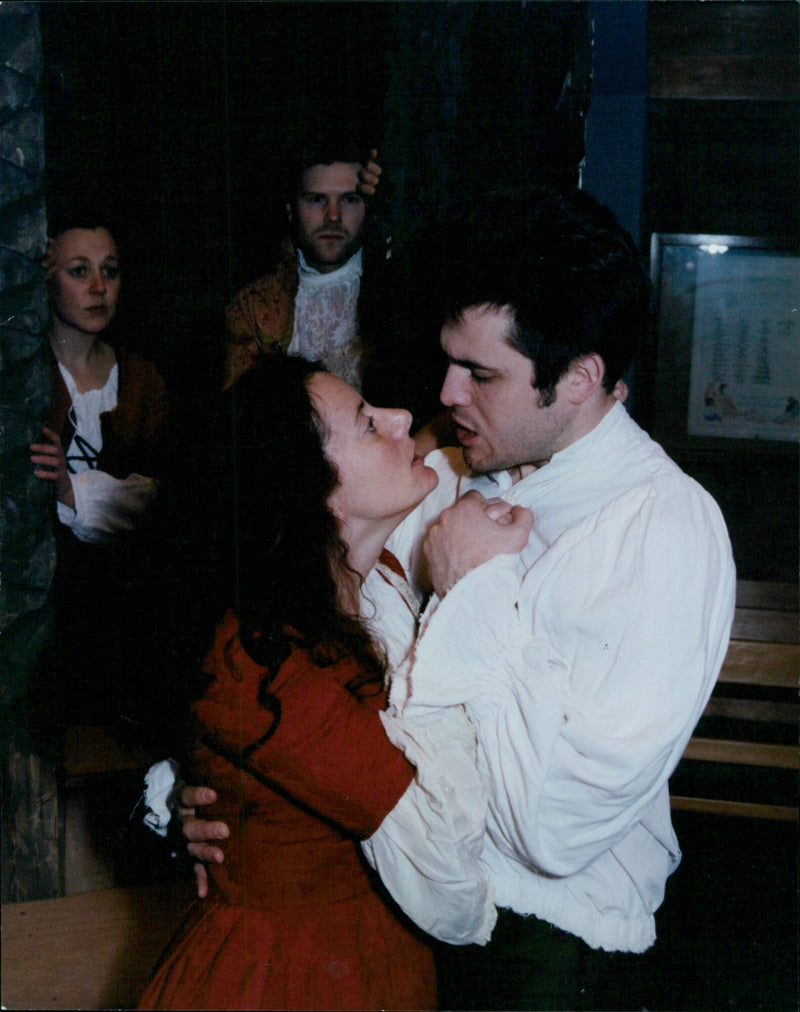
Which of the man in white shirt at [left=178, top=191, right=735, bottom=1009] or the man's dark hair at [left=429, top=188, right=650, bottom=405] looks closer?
the man in white shirt at [left=178, top=191, right=735, bottom=1009]

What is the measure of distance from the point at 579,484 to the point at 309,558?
0.59 meters

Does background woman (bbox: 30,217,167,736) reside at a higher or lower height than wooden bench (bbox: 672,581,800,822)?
higher

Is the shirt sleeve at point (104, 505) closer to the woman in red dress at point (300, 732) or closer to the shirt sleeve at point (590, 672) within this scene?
the woman in red dress at point (300, 732)

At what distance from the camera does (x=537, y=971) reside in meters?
1.80

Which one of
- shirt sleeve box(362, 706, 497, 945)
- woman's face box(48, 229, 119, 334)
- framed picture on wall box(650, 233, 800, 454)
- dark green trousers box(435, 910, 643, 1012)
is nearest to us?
shirt sleeve box(362, 706, 497, 945)

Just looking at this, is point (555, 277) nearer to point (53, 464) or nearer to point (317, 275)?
point (317, 275)

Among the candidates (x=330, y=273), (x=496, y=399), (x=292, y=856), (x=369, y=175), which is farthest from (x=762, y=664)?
(x=292, y=856)

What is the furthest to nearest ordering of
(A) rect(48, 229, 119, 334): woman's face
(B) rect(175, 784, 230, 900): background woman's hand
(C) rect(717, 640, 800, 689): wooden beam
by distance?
(C) rect(717, 640, 800, 689): wooden beam → (A) rect(48, 229, 119, 334): woman's face → (B) rect(175, 784, 230, 900): background woman's hand

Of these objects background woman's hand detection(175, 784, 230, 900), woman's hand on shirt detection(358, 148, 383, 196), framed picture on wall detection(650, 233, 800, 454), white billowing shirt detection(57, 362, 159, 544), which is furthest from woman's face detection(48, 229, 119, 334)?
framed picture on wall detection(650, 233, 800, 454)

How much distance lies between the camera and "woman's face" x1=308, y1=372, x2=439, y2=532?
1.78 meters

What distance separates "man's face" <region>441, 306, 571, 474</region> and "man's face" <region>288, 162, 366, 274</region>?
27.5 inches

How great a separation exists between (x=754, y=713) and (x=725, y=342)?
140cm

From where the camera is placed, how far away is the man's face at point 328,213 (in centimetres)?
257

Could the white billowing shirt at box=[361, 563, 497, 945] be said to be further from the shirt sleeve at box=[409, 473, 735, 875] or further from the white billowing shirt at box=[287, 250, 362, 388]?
the white billowing shirt at box=[287, 250, 362, 388]
